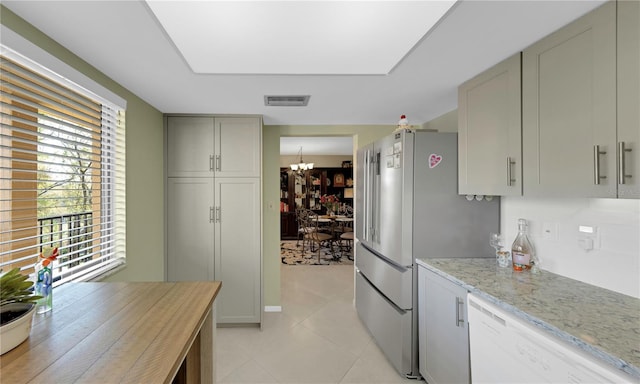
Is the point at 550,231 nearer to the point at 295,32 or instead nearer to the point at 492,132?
the point at 492,132

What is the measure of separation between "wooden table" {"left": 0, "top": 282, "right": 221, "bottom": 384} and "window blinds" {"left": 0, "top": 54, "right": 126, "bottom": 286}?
35 cm

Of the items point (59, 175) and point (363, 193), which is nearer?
point (59, 175)

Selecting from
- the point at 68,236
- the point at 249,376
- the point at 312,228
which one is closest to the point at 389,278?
the point at 249,376

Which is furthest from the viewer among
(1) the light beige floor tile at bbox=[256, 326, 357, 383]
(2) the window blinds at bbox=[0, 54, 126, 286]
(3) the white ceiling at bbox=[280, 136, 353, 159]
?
(3) the white ceiling at bbox=[280, 136, 353, 159]

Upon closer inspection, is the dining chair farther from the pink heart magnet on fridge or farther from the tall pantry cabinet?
the pink heart magnet on fridge

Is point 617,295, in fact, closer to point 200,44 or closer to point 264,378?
point 264,378

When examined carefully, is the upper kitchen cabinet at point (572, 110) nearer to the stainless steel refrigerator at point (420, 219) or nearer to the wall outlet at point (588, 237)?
the wall outlet at point (588, 237)

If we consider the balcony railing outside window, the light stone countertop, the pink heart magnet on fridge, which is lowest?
the light stone countertop

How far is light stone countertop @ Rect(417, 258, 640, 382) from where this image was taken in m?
0.93

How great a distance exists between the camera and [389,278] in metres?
2.20

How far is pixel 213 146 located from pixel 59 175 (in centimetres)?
137

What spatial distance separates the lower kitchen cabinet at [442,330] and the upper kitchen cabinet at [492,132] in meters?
0.68

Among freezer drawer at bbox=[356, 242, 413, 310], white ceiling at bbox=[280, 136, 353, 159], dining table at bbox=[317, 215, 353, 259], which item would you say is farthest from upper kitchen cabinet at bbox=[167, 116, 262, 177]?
dining table at bbox=[317, 215, 353, 259]

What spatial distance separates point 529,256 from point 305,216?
4.50 meters
